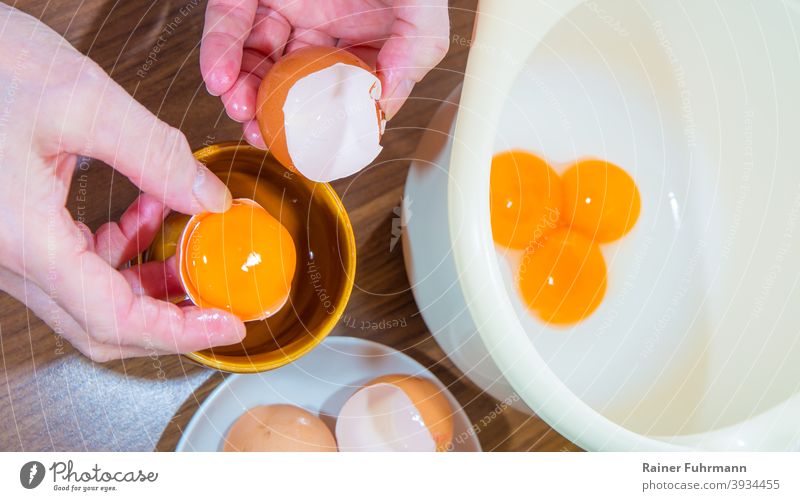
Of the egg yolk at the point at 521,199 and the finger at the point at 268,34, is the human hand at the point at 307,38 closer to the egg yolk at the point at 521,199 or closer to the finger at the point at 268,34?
the finger at the point at 268,34

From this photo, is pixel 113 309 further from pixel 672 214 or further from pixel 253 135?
pixel 672 214

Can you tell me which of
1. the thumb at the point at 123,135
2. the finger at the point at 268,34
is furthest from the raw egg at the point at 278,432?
the finger at the point at 268,34

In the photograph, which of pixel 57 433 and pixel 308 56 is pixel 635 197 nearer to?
pixel 308 56

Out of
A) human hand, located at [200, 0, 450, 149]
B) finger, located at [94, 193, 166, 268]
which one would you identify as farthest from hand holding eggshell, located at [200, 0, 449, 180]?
finger, located at [94, 193, 166, 268]

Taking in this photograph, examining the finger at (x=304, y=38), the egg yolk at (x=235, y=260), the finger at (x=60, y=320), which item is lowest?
the finger at (x=60, y=320)

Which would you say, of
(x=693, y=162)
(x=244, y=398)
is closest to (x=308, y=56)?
(x=244, y=398)

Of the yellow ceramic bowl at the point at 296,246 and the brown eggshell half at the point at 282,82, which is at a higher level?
the brown eggshell half at the point at 282,82
